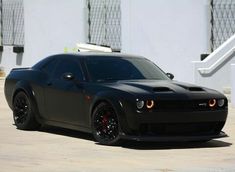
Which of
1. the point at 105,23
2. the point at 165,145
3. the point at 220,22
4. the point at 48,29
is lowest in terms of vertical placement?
the point at 165,145

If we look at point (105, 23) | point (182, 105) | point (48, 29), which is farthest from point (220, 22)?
point (182, 105)

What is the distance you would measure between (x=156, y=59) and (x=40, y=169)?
1434 cm

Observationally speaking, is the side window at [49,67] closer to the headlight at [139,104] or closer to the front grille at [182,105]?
the headlight at [139,104]

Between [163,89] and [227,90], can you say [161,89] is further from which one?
[227,90]

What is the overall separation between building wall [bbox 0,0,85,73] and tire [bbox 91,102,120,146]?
14956mm

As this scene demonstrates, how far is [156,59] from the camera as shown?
22.6 m

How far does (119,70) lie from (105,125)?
1.28m

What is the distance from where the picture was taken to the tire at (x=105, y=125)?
10.4 m

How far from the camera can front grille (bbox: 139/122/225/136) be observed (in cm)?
1017

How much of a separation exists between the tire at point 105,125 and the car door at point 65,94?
0.43 metres

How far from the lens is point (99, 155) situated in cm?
968

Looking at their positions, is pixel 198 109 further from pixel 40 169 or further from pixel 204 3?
pixel 204 3

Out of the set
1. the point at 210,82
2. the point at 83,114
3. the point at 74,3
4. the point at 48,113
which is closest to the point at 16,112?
the point at 48,113

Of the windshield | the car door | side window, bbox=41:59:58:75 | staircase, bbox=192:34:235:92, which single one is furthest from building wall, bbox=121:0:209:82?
the car door
